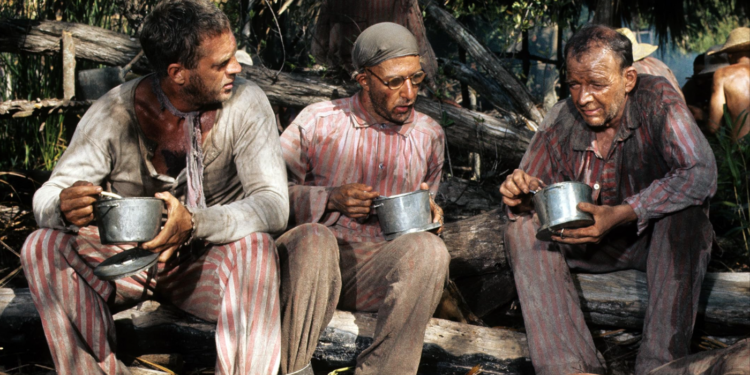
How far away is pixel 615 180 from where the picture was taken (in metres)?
3.35

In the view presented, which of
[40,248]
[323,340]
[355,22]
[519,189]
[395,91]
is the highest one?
[355,22]

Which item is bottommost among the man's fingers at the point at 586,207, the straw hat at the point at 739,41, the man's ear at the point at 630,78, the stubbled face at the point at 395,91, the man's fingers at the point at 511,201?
the man's fingers at the point at 511,201

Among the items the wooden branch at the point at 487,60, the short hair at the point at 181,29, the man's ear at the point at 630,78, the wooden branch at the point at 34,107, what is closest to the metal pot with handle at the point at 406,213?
the short hair at the point at 181,29

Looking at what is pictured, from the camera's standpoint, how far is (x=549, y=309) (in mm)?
2957

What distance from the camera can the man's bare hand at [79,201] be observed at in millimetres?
2545

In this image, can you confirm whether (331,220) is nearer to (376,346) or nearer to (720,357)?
(376,346)

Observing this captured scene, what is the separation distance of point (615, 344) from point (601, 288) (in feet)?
0.90

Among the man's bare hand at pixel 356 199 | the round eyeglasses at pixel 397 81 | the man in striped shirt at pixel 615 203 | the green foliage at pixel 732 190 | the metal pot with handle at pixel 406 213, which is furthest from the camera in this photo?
the green foliage at pixel 732 190

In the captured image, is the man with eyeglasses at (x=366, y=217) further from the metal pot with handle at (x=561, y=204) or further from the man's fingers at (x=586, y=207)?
the man's fingers at (x=586, y=207)

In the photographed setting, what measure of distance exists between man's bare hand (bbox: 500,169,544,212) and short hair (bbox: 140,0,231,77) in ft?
4.56

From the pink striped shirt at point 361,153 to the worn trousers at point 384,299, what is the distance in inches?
21.5

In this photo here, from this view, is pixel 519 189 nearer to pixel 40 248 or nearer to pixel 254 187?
pixel 254 187

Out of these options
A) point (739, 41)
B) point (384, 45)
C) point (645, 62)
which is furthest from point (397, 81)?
point (739, 41)

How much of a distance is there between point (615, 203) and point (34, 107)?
13.4ft
